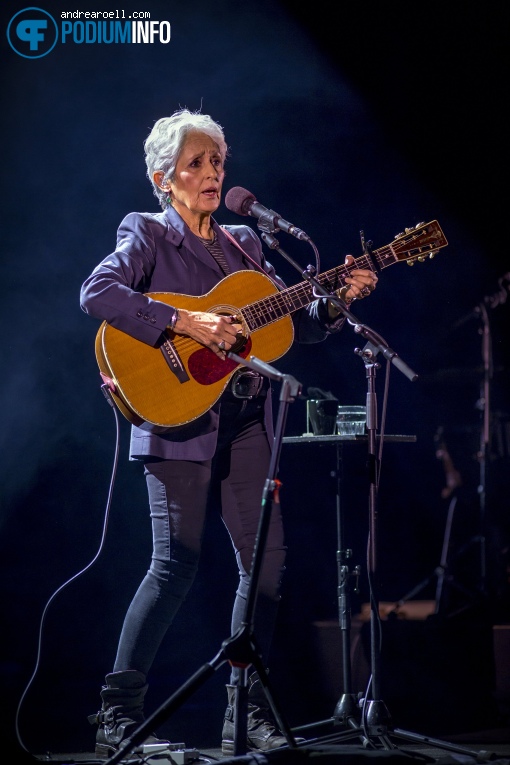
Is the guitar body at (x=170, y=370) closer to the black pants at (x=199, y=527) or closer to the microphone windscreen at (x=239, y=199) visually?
the black pants at (x=199, y=527)

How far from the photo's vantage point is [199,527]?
289cm

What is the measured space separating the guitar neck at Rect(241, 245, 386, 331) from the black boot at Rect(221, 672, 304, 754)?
1.30 m

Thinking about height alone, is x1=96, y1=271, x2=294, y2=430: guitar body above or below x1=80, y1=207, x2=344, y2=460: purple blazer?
below

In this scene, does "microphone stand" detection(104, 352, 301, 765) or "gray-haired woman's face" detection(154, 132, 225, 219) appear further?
"gray-haired woman's face" detection(154, 132, 225, 219)

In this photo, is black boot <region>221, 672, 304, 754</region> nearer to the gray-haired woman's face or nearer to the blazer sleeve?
the blazer sleeve

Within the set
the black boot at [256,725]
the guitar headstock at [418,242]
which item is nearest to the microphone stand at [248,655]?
the black boot at [256,725]

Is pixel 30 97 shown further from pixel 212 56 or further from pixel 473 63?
pixel 473 63

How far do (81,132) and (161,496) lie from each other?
7.70ft

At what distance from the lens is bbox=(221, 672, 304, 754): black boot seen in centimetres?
279

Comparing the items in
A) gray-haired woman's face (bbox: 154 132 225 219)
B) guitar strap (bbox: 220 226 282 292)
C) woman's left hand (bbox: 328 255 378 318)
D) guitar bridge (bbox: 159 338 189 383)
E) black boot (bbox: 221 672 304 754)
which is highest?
gray-haired woman's face (bbox: 154 132 225 219)

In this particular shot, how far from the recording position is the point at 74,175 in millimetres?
4359

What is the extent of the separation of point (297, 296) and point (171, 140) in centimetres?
78

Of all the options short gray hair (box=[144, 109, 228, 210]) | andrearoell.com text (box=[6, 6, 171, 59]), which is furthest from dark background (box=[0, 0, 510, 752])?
short gray hair (box=[144, 109, 228, 210])

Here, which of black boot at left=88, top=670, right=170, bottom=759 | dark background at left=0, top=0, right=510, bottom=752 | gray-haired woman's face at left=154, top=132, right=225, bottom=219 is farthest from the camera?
dark background at left=0, top=0, right=510, bottom=752
